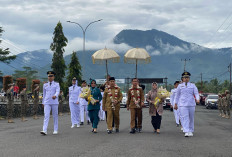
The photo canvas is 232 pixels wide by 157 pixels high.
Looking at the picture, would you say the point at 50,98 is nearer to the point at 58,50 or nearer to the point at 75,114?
the point at 75,114

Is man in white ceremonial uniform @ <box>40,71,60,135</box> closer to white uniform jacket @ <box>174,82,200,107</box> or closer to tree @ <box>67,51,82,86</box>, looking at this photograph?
white uniform jacket @ <box>174,82,200,107</box>

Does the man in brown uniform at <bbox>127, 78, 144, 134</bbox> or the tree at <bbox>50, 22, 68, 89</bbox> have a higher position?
the tree at <bbox>50, 22, 68, 89</bbox>

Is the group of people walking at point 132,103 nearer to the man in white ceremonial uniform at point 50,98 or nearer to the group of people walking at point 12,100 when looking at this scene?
the man in white ceremonial uniform at point 50,98

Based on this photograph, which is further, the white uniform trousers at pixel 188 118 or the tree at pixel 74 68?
the tree at pixel 74 68

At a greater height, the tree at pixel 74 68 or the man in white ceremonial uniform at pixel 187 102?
the tree at pixel 74 68

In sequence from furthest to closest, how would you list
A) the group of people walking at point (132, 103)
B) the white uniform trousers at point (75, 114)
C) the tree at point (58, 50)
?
the tree at point (58, 50) < the white uniform trousers at point (75, 114) < the group of people walking at point (132, 103)

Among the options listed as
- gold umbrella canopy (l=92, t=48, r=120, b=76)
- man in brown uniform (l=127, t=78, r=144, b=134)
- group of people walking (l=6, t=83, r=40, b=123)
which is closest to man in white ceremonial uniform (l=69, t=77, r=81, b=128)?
gold umbrella canopy (l=92, t=48, r=120, b=76)

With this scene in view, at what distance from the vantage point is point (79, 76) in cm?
6197

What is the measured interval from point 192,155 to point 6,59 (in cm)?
5886

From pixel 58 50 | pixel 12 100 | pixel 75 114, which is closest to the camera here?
pixel 75 114

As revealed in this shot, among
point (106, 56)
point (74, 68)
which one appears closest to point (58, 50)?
point (74, 68)

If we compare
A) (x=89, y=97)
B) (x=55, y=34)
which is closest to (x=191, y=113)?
(x=89, y=97)

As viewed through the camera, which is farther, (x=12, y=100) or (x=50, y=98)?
(x=12, y=100)

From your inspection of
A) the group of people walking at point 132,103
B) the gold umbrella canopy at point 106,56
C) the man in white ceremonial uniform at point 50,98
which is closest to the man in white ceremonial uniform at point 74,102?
the gold umbrella canopy at point 106,56
